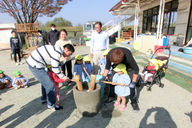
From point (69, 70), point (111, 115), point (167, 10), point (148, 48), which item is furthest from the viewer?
point (167, 10)

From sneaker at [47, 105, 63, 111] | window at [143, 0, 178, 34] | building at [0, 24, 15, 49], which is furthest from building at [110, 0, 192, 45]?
building at [0, 24, 15, 49]

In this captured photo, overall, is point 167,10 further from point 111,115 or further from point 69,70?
point 111,115

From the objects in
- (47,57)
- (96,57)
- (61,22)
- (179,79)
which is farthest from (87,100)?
(61,22)

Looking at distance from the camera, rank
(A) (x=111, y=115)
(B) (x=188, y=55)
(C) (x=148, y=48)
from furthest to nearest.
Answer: (C) (x=148, y=48) < (B) (x=188, y=55) < (A) (x=111, y=115)

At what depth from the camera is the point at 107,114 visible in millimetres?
2789

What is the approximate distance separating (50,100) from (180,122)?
2651 mm

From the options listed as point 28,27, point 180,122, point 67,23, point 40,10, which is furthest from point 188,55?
point 67,23

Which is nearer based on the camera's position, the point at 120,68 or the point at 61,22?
the point at 120,68

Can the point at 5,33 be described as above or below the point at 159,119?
above

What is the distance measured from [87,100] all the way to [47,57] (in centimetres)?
113

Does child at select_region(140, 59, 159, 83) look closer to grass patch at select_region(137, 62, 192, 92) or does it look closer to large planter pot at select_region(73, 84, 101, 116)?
grass patch at select_region(137, 62, 192, 92)

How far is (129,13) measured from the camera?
15555 mm

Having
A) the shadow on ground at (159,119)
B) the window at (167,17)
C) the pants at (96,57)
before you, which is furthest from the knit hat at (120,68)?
the window at (167,17)

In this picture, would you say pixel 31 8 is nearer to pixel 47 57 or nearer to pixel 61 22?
pixel 47 57
